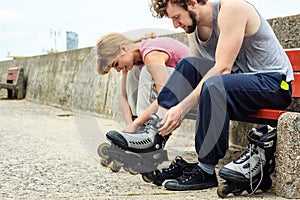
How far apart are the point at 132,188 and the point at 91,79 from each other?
482cm

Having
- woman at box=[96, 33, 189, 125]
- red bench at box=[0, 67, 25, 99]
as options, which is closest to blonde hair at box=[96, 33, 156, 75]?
woman at box=[96, 33, 189, 125]

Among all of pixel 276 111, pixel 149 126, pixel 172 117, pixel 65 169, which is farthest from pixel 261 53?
pixel 65 169

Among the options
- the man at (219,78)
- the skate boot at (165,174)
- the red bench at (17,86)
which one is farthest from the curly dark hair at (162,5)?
the red bench at (17,86)

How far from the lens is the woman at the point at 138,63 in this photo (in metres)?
2.96

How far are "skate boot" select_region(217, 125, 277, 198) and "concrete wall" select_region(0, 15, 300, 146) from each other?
107 cm

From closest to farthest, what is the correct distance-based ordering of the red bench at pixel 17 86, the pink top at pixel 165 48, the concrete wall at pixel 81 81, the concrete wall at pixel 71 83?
1. the pink top at pixel 165 48
2. the concrete wall at pixel 81 81
3. the concrete wall at pixel 71 83
4. the red bench at pixel 17 86

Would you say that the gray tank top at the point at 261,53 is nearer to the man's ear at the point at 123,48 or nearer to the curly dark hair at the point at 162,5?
the curly dark hair at the point at 162,5

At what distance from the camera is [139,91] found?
3.06 m

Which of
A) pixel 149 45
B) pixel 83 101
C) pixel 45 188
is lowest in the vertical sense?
pixel 83 101

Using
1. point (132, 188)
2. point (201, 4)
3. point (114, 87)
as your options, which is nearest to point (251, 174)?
point (132, 188)

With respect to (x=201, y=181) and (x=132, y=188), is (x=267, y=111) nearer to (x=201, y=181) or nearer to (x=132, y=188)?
(x=201, y=181)

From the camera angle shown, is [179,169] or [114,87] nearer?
[179,169]

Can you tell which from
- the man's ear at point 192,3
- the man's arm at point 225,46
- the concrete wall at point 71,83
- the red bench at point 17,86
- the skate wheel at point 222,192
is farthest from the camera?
the red bench at point 17,86

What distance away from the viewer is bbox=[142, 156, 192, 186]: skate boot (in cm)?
248
